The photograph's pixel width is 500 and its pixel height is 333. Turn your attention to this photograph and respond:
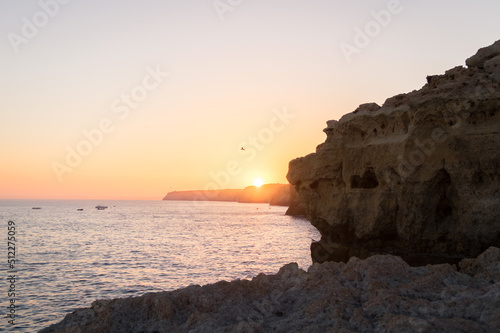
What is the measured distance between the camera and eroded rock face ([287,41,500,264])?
1672cm

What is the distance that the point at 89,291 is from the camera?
74.9 feet

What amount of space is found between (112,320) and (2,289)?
1960 centimetres

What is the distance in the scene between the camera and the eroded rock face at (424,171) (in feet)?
54.9

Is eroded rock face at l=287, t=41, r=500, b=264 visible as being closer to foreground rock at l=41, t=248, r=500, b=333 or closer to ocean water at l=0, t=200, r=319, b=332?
foreground rock at l=41, t=248, r=500, b=333

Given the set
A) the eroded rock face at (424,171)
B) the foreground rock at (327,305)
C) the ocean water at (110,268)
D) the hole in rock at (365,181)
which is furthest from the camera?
the hole in rock at (365,181)

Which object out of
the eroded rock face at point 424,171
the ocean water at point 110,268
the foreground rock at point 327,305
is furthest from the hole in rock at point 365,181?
the foreground rock at point 327,305

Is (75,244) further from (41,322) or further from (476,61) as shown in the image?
(476,61)

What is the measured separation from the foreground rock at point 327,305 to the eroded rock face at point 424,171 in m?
7.67

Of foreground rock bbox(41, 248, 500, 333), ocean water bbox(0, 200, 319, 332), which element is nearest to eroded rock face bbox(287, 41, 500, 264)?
foreground rock bbox(41, 248, 500, 333)

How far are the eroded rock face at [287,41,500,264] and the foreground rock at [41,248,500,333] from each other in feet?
25.2

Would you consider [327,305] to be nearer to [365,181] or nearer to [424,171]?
[424,171]

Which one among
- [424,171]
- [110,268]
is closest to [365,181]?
[424,171]

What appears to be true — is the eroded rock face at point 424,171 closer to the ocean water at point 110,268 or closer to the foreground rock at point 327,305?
the foreground rock at point 327,305

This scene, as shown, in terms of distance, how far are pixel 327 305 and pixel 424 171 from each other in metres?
12.4
